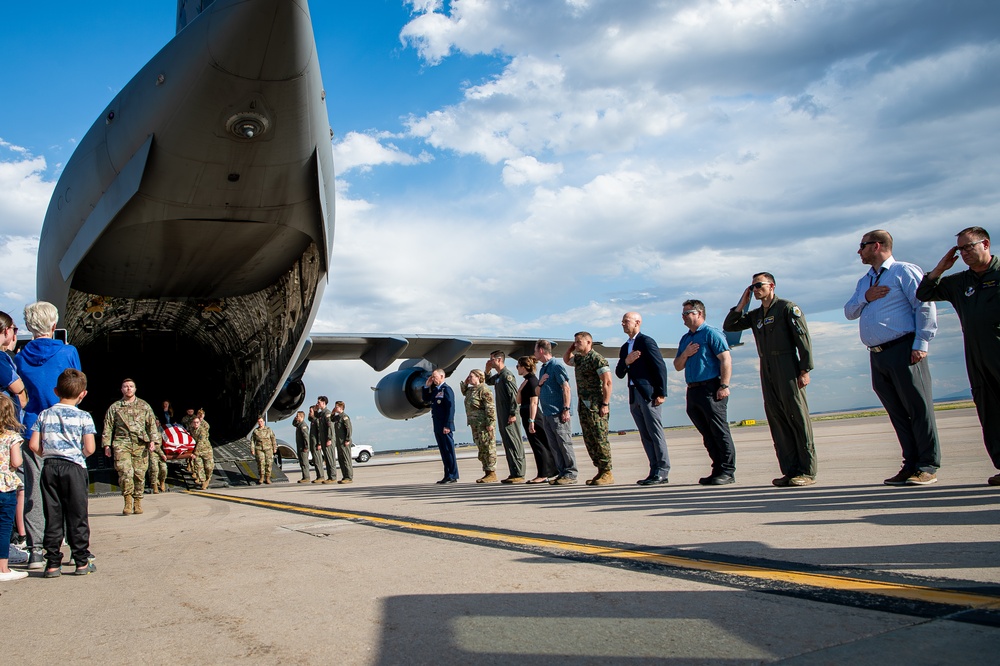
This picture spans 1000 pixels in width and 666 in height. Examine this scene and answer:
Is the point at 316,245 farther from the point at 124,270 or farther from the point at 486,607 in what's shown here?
the point at 486,607

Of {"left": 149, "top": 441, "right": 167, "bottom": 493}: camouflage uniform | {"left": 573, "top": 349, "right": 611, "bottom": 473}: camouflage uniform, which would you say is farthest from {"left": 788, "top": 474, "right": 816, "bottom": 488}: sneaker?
{"left": 149, "top": 441, "right": 167, "bottom": 493}: camouflage uniform

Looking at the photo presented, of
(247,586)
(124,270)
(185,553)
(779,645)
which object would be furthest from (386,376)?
(779,645)

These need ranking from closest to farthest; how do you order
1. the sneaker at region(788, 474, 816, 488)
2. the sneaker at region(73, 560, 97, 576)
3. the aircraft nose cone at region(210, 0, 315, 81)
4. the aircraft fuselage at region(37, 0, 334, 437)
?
the sneaker at region(73, 560, 97, 576) < the sneaker at region(788, 474, 816, 488) < the aircraft nose cone at region(210, 0, 315, 81) < the aircraft fuselage at region(37, 0, 334, 437)

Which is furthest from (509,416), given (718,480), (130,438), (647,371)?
(130,438)

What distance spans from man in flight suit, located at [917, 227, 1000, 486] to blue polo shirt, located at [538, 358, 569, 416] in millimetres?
3672

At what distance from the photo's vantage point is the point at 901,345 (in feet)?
16.2

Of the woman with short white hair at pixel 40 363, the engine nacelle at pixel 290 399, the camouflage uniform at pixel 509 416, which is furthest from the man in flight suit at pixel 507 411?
the engine nacelle at pixel 290 399

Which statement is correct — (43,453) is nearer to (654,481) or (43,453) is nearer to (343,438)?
(654,481)

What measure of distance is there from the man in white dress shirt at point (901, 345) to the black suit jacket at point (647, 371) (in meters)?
1.79

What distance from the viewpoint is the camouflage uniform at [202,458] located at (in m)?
12.2

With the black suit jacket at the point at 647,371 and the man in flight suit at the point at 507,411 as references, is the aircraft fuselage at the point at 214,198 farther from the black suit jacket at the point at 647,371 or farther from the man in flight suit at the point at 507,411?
the black suit jacket at the point at 647,371

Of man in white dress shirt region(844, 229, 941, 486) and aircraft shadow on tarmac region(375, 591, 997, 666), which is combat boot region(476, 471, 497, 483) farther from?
aircraft shadow on tarmac region(375, 591, 997, 666)

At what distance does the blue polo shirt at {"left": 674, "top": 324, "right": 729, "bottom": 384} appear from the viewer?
628cm

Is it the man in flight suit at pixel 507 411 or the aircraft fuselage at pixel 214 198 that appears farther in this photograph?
the man in flight suit at pixel 507 411
